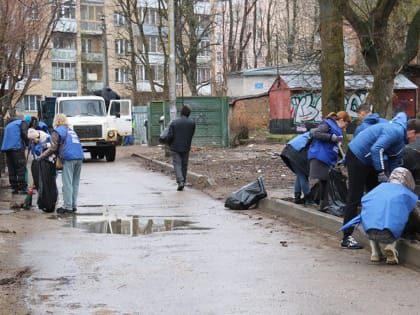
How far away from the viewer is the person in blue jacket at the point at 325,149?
32.9 ft

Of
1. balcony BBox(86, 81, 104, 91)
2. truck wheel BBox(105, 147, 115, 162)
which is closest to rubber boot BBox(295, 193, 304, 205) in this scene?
truck wheel BBox(105, 147, 115, 162)

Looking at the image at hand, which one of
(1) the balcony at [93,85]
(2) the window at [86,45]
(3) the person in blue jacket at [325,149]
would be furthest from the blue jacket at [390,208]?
(2) the window at [86,45]

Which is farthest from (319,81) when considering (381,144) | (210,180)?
(381,144)

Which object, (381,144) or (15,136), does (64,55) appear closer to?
(15,136)

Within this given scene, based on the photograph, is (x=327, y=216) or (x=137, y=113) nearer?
(x=327, y=216)

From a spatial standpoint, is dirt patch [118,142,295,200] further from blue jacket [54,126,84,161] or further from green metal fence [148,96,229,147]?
blue jacket [54,126,84,161]

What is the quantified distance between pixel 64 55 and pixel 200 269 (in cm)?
6417

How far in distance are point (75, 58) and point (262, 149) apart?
45.8 metres

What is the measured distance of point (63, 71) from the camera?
69.2 meters

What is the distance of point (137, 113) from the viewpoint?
40344 millimetres

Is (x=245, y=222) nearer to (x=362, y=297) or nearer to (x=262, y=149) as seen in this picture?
(x=362, y=297)

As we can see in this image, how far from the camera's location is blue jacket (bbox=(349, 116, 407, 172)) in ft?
25.3

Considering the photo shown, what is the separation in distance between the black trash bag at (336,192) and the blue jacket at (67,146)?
15.1 ft

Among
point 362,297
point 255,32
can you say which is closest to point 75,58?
point 255,32
